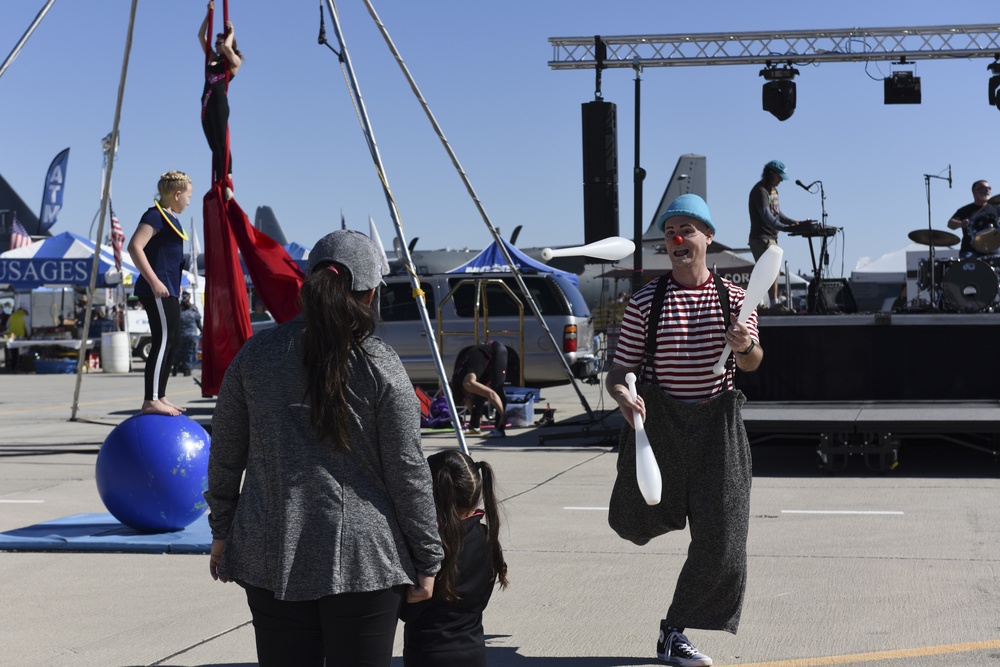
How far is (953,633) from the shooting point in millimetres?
4863

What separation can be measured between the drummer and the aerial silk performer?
9147 mm

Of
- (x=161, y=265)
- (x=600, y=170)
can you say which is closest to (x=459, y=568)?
(x=161, y=265)

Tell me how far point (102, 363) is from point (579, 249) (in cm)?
2346

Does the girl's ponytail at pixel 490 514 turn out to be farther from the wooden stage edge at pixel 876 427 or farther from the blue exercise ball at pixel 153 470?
the wooden stage edge at pixel 876 427

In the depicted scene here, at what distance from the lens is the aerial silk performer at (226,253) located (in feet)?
27.1

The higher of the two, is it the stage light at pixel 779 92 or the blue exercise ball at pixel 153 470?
the stage light at pixel 779 92

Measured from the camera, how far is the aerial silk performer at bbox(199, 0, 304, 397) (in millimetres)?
8266

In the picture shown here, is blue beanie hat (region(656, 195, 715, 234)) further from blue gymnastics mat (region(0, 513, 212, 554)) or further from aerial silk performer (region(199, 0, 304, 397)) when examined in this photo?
aerial silk performer (region(199, 0, 304, 397))

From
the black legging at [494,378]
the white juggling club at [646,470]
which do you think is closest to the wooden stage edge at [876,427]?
the black legging at [494,378]

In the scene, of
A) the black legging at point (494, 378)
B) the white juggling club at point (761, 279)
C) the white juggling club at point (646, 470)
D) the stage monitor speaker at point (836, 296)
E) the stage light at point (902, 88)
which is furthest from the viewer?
the stage light at point (902, 88)

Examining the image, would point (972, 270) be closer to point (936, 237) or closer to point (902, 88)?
point (936, 237)

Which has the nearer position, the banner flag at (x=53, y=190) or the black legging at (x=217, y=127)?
the black legging at (x=217, y=127)

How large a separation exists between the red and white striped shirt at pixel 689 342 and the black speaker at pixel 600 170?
9.21m

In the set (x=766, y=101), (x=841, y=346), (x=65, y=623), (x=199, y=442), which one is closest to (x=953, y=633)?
(x=65, y=623)
